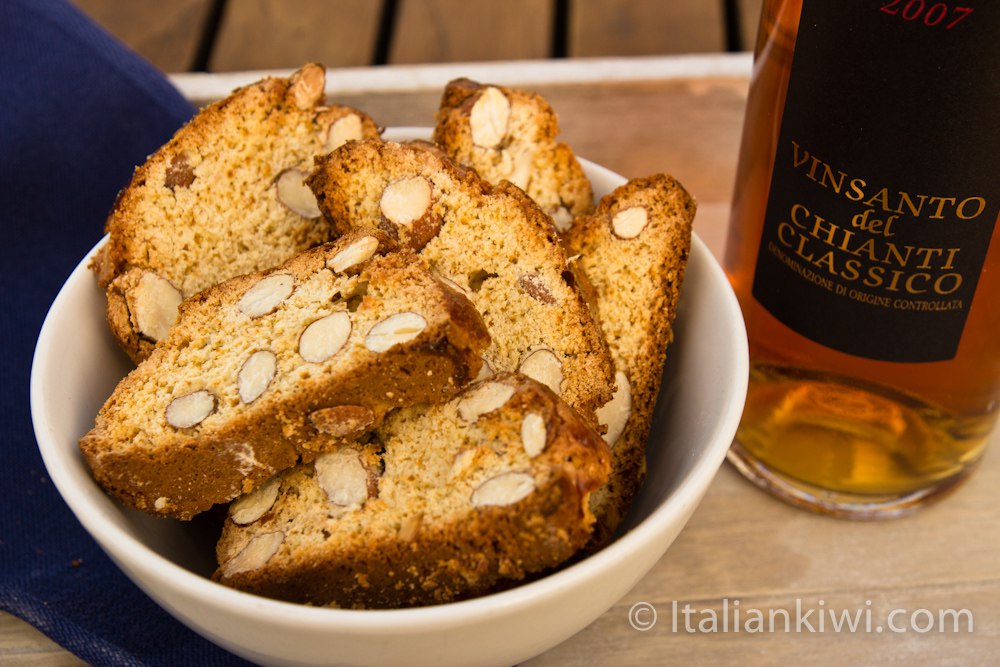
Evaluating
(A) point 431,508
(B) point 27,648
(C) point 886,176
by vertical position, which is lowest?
(B) point 27,648

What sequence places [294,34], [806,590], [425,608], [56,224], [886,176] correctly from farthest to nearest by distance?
[294,34] < [56,224] < [806,590] < [886,176] < [425,608]

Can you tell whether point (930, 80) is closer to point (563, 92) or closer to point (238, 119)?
point (238, 119)

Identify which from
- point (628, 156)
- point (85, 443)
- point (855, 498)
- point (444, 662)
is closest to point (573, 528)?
point (444, 662)

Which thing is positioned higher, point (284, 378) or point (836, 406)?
point (284, 378)

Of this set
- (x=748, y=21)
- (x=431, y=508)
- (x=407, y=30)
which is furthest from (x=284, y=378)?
(x=748, y=21)

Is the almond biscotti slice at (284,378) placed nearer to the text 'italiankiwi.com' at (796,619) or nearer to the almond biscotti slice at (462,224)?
the almond biscotti slice at (462,224)

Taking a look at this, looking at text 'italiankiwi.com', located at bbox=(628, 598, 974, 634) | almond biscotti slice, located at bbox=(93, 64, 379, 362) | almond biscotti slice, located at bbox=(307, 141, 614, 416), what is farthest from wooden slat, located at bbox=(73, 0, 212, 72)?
text 'italiankiwi.com', located at bbox=(628, 598, 974, 634)

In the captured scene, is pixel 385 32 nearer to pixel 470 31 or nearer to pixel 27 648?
pixel 470 31

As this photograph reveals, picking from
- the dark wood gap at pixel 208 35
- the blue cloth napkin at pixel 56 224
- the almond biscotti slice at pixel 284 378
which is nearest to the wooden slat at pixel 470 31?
the dark wood gap at pixel 208 35
